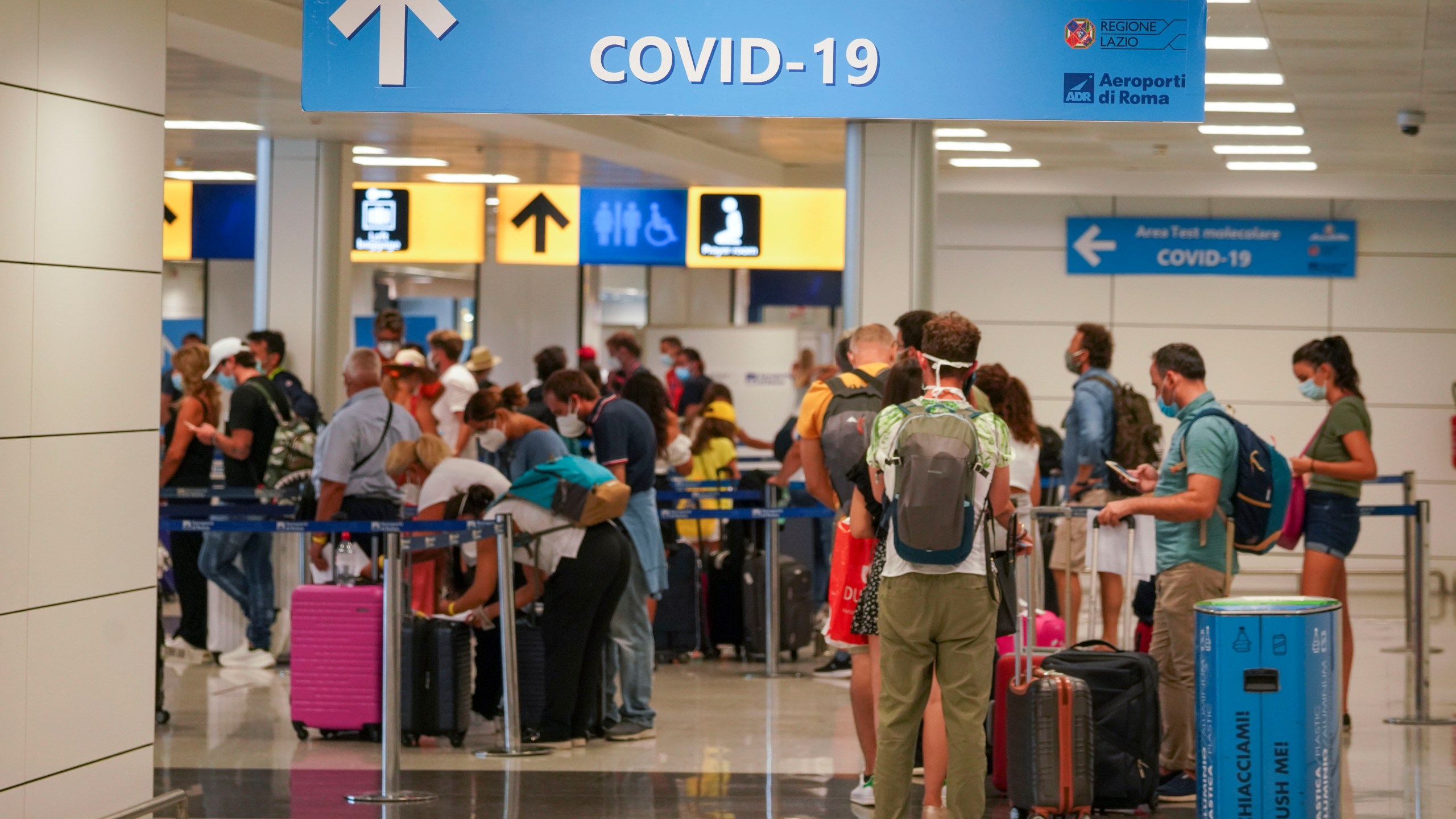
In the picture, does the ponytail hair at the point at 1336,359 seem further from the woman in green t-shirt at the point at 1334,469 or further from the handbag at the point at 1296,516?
the handbag at the point at 1296,516

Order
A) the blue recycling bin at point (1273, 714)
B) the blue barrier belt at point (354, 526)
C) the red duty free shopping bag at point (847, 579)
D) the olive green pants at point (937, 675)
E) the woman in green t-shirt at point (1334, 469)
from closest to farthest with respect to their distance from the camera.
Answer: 1. the olive green pants at point (937, 675)
2. the blue recycling bin at point (1273, 714)
3. the red duty free shopping bag at point (847, 579)
4. the blue barrier belt at point (354, 526)
5. the woman in green t-shirt at point (1334, 469)

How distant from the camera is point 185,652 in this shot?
392 inches

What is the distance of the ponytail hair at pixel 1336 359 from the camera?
7.34 meters

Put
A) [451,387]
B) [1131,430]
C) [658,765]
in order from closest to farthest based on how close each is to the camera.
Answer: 1. [658,765]
2. [1131,430]
3. [451,387]

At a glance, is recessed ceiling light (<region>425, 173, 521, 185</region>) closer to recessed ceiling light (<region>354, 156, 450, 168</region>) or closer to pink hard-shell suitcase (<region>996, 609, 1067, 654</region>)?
recessed ceiling light (<region>354, 156, 450, 168</region>)

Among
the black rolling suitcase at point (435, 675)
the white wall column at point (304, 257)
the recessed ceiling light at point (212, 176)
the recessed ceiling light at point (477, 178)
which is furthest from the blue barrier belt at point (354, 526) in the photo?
the recessed ceiling light at point (212, 176)

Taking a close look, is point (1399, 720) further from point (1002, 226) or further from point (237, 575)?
point (1002, 226)

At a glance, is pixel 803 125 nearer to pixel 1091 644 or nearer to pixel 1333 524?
pixel 1333 524

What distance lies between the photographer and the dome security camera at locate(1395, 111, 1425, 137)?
1024 centimetres

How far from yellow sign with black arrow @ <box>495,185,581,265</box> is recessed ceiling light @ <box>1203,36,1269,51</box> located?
5.76 m

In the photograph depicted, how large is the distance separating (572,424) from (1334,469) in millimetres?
3320

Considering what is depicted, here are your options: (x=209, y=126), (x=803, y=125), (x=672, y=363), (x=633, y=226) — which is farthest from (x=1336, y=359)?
(x=672, y=363)

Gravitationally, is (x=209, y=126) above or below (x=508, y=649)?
above

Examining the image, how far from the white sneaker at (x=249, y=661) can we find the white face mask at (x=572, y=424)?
2.89m
